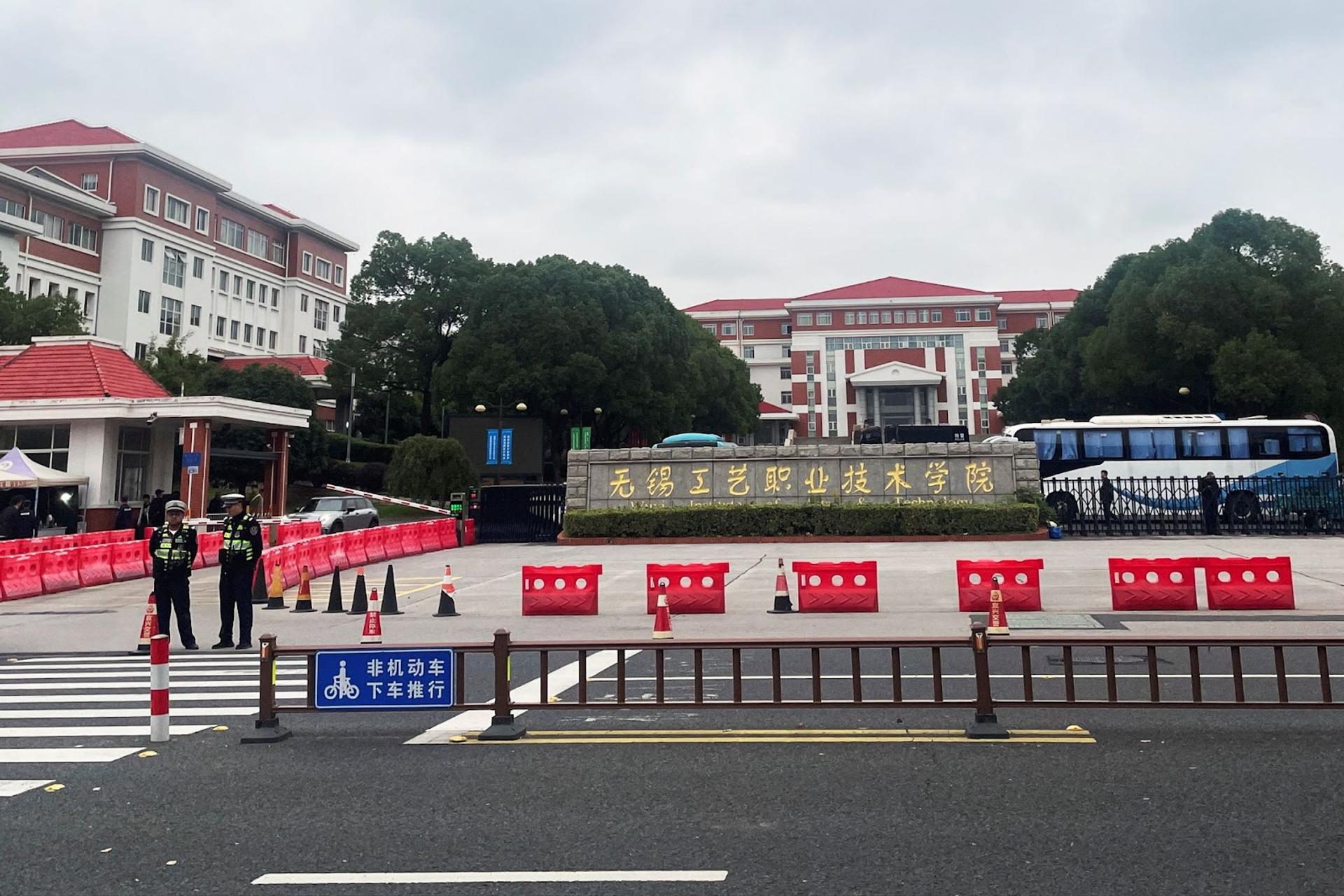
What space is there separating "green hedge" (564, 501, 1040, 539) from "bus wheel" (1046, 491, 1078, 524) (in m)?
2.29

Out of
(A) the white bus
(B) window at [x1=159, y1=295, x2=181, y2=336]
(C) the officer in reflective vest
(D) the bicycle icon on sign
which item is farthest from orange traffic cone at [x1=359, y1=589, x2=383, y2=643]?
(B) window at [x1=159, y1=295, x2=181, y2=336]

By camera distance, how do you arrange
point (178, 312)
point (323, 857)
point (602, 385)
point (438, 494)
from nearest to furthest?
1. point (323, 857)
2. point (438, 494)
3. point (602, 385)
4. point (178, 312)

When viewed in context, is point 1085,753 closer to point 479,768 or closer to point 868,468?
point 479,768

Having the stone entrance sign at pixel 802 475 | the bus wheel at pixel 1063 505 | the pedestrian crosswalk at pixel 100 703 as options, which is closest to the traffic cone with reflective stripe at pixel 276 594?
the pedestrian crosswalk at pixel 100 703

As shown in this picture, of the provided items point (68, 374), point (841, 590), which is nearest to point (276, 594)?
point (841, 590)

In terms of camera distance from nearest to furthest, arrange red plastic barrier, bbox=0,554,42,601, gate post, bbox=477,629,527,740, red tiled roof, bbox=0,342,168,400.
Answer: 1. gate post, bbox=477,629,527,740
2. red plastic barrier, bbox=0,554,42,601
3. red tiled roof, bbox=0,342,168,400

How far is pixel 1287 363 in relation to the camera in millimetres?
42312

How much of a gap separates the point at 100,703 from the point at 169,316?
209 ft

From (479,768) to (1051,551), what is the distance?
19308 mm

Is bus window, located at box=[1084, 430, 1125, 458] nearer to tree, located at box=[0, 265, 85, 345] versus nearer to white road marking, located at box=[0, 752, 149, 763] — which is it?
white road marking, located at box=[0, 752, 149, 763]

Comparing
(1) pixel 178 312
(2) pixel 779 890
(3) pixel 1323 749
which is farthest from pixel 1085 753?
(1) pixel 178 312

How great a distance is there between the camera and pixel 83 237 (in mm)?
60531

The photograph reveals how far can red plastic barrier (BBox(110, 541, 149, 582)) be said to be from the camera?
21.5 metres

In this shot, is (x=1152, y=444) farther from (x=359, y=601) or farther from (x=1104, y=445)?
(x=359, y=601)
